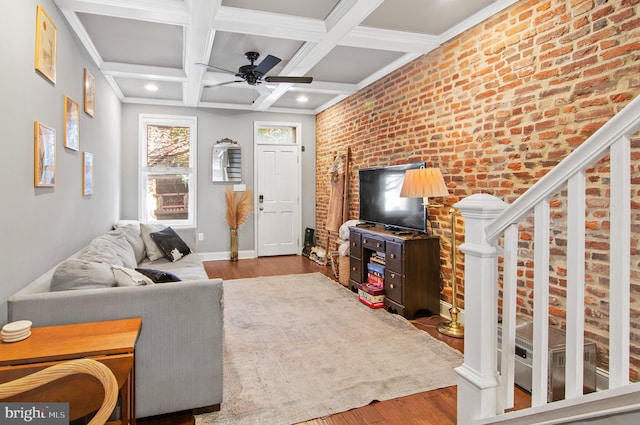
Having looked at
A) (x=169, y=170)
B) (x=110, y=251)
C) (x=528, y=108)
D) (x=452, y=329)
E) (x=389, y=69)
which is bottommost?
(x=452, y=329)

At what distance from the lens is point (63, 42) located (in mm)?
2891

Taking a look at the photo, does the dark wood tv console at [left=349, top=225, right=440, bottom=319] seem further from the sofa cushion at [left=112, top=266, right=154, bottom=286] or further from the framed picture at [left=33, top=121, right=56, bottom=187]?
the framed picture at [left=33, top=121, right=56, bottom=187]

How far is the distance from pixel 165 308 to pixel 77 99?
7.57 ft

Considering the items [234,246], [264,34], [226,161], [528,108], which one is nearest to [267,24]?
[264,34]

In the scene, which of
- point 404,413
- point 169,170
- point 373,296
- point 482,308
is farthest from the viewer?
point 169,170

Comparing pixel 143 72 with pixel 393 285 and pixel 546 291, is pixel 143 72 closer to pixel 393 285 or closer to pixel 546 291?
pixel 393 285

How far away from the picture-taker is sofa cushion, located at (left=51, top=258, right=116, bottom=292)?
6.69 feet

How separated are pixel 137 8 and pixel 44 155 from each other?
1306 millimetres

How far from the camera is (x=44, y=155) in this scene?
7.84 feet

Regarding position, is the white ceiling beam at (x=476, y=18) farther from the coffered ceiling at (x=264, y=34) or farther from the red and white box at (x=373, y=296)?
the red and white box at (x=373, y=296)

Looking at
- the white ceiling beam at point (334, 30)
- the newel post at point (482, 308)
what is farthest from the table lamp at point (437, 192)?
the newel post at point (482, 308)

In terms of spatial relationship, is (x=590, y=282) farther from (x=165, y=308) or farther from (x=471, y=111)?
(x=165, y=308)

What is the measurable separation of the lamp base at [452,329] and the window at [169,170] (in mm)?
4530

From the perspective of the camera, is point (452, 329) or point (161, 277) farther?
point (452, 329)
